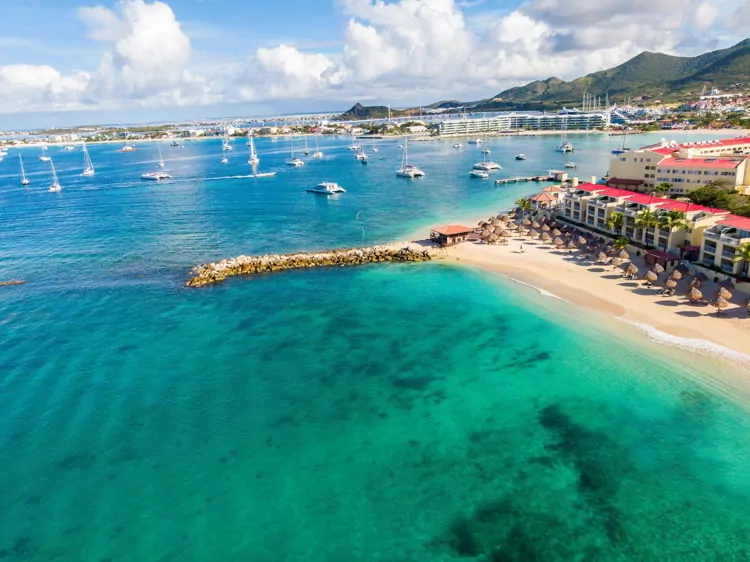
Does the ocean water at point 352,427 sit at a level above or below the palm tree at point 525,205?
below

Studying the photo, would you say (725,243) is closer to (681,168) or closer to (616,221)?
(616,221)

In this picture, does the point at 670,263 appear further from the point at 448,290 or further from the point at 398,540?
the point at 398,540

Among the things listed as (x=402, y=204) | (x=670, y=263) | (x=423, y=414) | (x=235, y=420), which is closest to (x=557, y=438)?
(x=423, y=414)

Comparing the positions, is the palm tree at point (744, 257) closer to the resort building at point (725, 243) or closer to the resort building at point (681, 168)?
the resort building at point (725, 243)

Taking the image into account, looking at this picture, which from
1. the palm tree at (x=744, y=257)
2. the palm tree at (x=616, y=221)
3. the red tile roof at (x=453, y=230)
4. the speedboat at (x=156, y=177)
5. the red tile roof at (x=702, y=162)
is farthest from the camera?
the speedboat at (x=156, y=177)

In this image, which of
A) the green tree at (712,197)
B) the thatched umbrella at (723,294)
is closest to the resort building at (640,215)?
the green tree at (712,197)

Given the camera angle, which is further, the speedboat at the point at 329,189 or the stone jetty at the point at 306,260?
the speedboat at the point at 329,189
